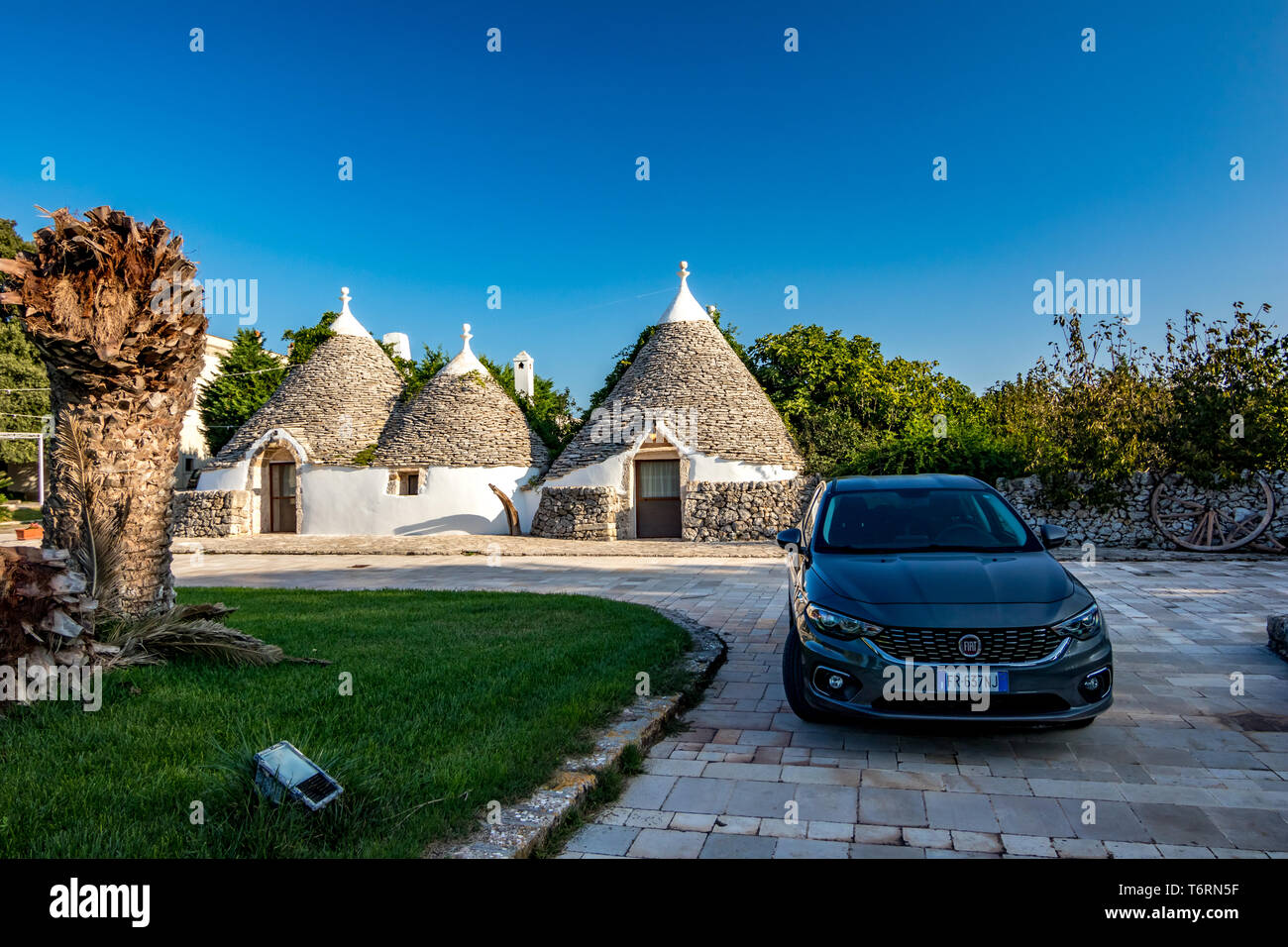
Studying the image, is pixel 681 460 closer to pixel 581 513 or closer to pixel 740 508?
pixel 740 508

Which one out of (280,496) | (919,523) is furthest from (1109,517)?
(280,496)

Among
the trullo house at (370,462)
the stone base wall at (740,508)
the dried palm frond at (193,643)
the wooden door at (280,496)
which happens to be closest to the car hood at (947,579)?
the dried palm frond at (193,643)

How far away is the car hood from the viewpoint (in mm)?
4223

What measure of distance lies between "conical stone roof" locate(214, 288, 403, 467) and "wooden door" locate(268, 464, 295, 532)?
1.28 m

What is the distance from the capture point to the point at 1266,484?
1534cm

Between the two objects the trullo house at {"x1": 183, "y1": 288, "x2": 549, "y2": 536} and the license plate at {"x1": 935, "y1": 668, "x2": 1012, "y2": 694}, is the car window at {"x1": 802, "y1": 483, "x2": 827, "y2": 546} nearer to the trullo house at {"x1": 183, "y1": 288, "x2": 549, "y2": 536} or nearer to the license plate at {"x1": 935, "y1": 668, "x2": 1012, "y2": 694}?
the license plate at {"x1": 935, "y1": 668, "x2": 1012, "y2": 694}

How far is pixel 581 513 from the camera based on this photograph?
73.7 ft

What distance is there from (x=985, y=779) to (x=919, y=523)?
2.03 meters

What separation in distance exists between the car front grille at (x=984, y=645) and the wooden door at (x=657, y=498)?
18236 mm

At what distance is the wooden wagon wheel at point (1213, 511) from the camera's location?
608 inches

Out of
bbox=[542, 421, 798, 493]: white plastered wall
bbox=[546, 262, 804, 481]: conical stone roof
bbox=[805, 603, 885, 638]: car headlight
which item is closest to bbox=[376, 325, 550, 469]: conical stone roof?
bbox=[546, 262, 804, 481]: conical stone roof

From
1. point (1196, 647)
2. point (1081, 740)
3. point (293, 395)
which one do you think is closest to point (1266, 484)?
point (1196, 647)

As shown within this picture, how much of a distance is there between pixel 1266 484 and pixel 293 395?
27.6 m
